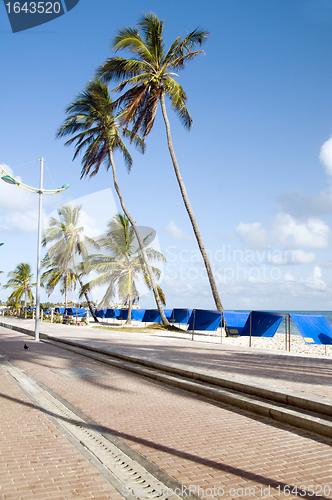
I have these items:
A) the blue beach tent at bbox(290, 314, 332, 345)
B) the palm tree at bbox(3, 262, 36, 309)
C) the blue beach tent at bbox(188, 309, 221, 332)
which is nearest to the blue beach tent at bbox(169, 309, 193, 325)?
the blue beach tent at bbox(188, 309, 221, 332)

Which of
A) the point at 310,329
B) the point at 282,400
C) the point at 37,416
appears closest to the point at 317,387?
the point at 282,400

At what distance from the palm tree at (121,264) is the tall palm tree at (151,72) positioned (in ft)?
35.2

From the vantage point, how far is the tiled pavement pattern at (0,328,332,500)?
11.6 ft

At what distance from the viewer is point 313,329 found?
16484 mm

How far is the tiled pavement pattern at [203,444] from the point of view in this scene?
3.55m

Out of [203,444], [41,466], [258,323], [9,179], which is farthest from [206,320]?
[41,466]

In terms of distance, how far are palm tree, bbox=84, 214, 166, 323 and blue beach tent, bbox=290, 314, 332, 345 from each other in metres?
16.0

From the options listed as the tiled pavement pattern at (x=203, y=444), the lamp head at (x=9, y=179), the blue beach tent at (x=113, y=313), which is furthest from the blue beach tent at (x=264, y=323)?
the blue beach tent at (x=113, y=313)

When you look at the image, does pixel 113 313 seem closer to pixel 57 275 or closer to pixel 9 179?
pixel 57 275

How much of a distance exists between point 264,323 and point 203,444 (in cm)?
1342

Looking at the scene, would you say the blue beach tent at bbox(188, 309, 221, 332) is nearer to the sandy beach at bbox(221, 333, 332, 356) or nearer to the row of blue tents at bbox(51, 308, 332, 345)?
the row of blue tents at bbox(51, 308, 332, 345)

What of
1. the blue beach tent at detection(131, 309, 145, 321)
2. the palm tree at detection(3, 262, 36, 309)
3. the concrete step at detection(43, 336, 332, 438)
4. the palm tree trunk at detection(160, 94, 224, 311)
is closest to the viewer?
the concrete step at detection(43, 336, 332, 438)

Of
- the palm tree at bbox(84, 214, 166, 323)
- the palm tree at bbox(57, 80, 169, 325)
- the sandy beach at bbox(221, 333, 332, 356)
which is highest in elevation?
the palm tree at bbox(57, 80, 169, 325)

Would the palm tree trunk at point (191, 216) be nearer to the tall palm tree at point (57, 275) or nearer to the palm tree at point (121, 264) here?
the palm tree at point (121, 264)
